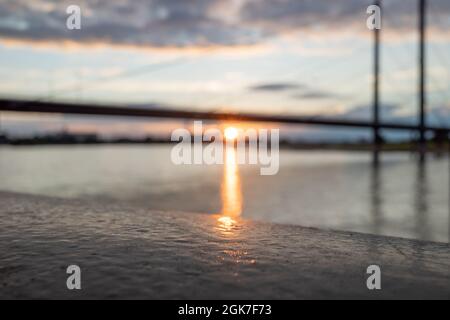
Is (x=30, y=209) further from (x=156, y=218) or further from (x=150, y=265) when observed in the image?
(x=150, y=265)

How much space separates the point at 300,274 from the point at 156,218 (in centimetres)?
291

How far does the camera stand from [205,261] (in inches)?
127

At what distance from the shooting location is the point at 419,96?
4841cm

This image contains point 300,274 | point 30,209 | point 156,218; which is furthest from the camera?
point 30,209

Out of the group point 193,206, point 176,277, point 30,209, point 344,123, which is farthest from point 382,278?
point 344,123

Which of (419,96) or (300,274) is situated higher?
(419,96)

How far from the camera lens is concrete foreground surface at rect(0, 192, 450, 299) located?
2.57 meters

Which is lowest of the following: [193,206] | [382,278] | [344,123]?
[193,206]

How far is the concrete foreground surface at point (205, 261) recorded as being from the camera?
257 cm
